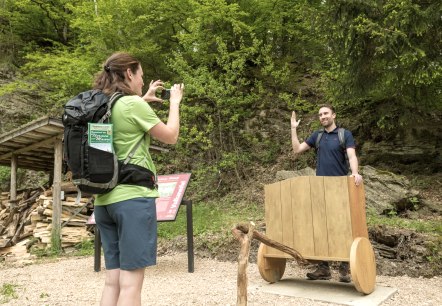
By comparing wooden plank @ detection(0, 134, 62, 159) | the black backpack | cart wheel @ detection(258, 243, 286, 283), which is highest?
wooden plank @ detection(0, 134, 62, 159)

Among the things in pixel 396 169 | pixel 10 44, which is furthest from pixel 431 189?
pixel 10 44

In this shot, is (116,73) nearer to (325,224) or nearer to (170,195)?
(325,224)

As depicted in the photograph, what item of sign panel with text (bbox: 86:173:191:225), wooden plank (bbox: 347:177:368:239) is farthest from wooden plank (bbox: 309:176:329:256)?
sign panel with text (bbox: 86:173:191:225)

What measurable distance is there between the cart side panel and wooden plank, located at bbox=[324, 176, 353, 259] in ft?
2.17

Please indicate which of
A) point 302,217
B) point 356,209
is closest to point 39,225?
point 302,217

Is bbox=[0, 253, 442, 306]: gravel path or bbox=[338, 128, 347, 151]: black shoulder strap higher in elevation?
bbox=[338, 128, 347, 151]: black shoulder strap

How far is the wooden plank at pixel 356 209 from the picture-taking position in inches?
173

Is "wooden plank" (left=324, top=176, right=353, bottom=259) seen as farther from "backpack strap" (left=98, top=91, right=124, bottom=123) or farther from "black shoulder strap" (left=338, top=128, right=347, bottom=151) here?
"backpack strap" (left=98, top=91, right=124, bottom=123)

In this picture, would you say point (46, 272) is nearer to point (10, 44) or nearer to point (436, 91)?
point (436, 91)

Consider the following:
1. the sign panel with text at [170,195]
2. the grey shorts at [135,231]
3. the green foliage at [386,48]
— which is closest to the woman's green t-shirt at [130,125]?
the grey shorts at [135,231]

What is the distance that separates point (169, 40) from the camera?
45.7 feet

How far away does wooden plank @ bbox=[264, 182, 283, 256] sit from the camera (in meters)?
4.96

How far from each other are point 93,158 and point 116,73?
22.6 inches

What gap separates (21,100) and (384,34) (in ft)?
48.9
